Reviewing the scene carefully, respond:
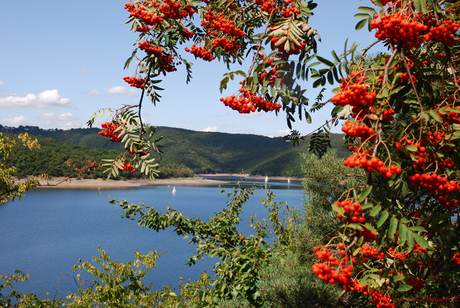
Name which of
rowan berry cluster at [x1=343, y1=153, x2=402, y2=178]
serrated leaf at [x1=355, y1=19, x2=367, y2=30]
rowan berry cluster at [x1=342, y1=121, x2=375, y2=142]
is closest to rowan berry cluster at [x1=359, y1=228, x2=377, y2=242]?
rowan berry cluster at [x1=343, y1=153, x2=402, y2=178]

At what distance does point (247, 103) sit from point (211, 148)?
140650 millimetres

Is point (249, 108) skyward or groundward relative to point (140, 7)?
groundward

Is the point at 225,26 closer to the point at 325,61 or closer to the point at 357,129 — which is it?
the point at 325,61

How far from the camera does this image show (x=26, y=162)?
34.6m

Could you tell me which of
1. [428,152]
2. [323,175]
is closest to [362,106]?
[428,152]

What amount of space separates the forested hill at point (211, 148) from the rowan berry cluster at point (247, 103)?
298 feet

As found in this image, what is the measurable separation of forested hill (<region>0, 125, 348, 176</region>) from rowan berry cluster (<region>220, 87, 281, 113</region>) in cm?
9094

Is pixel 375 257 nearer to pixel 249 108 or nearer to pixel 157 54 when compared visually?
pixel 249 108

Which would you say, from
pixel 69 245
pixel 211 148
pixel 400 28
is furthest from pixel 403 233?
pixel 211 148

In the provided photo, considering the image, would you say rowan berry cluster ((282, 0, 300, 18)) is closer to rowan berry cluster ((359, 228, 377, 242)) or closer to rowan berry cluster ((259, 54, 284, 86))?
rowan berry cluster ((259, 54, 284, 86))

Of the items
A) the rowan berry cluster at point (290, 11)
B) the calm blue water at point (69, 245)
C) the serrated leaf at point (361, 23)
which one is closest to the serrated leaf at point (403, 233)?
the serrated leaf at point (361, 23)

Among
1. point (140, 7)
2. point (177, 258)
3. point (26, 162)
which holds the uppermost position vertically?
point (140, 7)

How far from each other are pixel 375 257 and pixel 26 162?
39941 mm

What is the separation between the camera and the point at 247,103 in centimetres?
200
